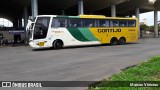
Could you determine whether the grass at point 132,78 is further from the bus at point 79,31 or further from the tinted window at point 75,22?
the tinted window at point 75,22

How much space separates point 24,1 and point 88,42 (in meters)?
21.7

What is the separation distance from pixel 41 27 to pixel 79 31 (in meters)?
3.62

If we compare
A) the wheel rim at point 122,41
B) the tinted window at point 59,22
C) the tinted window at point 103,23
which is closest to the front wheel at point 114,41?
the wheel rim at point 122,41

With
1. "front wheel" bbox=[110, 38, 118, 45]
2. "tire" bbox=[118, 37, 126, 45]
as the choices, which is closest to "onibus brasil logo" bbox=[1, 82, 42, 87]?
"front wheel" bbox=[110, 38, 118, 45]

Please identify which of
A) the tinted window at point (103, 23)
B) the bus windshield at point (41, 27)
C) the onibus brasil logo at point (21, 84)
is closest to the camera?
the onibus brasil logo at point (21, 84)

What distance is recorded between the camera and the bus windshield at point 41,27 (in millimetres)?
24250

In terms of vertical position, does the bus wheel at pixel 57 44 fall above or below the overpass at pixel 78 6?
below

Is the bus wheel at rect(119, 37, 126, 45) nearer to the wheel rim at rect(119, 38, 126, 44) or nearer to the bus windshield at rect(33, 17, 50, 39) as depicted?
the wheel rim at rect(119, 38, 126, 44)

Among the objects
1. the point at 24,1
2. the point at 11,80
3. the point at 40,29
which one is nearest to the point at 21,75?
the point at 11,80

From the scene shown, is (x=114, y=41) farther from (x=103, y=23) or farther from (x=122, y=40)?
(x=103, y=23)

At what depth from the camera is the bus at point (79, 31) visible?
80.2 ft

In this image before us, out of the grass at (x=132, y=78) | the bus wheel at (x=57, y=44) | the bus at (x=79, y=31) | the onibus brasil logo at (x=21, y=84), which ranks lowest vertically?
the onibus brasil logo at (x=21, y=84)

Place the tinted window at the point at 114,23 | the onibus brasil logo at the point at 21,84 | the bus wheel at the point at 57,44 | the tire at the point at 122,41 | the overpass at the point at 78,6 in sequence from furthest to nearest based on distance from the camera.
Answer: the overpass at the point at 78,6, the tire at the point at 122,41, the tinted window at the point at 114,23, the bus wheel at the point at 57,44, the onibus brasil logo at the point at 21,84

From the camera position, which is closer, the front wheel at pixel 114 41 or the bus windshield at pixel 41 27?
the bus windshield at pixel 41 27
